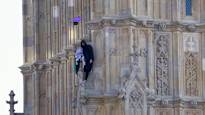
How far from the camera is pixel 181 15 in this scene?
71312 mm

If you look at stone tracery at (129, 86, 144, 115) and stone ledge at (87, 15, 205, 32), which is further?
stone ledge at (87, 15, 205, 32)

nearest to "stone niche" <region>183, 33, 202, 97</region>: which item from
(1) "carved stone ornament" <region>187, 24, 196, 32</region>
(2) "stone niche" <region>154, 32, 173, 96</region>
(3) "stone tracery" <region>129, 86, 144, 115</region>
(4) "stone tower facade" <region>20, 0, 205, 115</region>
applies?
(4) "stone tower facade" <region>20, 0, 205, 115</region>

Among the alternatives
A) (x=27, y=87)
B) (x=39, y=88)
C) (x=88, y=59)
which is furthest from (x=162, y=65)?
(x=27, y=87)

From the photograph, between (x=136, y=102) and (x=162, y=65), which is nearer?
(x=136, y=102)

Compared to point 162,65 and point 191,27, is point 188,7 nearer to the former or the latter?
point 191,27

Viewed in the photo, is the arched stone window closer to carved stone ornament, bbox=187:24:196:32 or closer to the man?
carved stone ornament, bbox=187:24:196:32

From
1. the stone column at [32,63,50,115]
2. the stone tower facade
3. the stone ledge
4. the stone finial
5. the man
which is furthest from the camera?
the stone finial

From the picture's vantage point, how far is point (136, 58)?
69375 millimetres

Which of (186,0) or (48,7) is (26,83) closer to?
(48,7)

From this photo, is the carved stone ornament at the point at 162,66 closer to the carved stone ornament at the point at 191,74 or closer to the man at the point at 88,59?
the carved stone ornament at the point at 191,74

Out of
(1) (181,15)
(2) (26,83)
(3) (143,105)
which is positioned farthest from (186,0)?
(2) (26,83)

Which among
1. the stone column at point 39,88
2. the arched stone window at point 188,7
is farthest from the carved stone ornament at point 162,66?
the stone column at point 39,88

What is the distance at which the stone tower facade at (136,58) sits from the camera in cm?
6931

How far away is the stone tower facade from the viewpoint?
69.3 meters
